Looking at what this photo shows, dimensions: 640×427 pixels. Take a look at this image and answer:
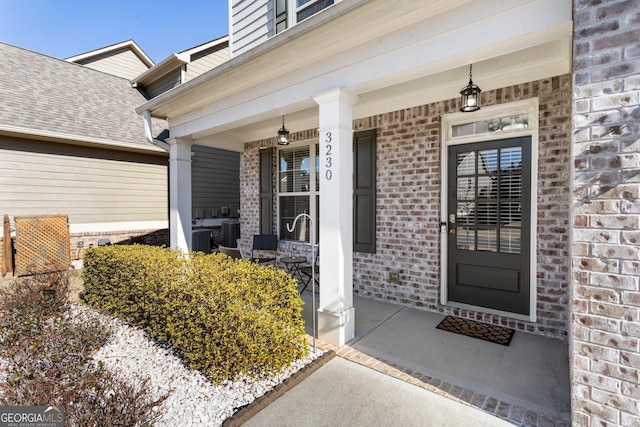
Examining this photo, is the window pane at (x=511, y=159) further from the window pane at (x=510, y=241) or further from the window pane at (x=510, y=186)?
the window pane at (x=510, y=241)

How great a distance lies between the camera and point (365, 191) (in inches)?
181

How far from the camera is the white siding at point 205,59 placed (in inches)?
363

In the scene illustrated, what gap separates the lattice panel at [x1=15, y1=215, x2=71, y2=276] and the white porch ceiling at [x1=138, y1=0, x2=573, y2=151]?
14.2 feet

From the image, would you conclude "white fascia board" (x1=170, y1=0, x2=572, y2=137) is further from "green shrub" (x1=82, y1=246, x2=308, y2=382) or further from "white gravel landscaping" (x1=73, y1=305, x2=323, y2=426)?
"white gravel landscaping" (x1=73, y1=305, x2=323, y2=426)

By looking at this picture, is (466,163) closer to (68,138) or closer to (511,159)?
(511,159)

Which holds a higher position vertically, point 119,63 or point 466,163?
point 119,63

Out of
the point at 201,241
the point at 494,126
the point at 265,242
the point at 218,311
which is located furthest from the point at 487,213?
the point at 201,241

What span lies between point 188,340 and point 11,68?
9140mm

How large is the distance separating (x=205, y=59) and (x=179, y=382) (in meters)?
9.77

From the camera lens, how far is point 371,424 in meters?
2.04

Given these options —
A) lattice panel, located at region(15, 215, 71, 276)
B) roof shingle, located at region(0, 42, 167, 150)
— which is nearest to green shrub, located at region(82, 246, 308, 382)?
lattice panel, located at region(15, 215, 71, 276)

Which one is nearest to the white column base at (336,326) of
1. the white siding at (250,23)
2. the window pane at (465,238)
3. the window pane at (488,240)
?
the window pane at (465,238)

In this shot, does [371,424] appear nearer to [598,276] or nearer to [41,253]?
[598,276]

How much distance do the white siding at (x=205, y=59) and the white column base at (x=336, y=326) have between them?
8.72 meters
